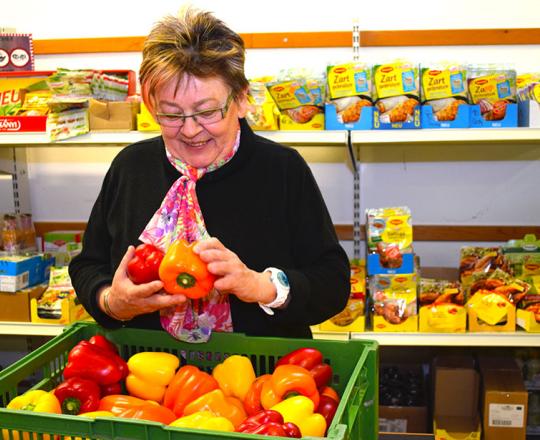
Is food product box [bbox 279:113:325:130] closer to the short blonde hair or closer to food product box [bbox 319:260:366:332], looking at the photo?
food product box [bbox 319:260:366:332]

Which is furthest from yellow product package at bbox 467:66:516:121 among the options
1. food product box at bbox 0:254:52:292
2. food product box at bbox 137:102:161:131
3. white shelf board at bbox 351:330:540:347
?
food product box at bbox 0:254:52:292

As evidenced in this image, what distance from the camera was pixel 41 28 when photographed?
3.26 meters

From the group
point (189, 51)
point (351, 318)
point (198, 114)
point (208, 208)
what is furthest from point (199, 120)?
point (351, 318)

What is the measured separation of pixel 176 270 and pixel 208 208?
0.34 metres

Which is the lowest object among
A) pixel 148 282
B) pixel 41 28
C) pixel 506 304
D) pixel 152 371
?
pixel 506 304

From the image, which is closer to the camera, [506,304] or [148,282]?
[148,282]

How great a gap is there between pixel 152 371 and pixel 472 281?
168 cm

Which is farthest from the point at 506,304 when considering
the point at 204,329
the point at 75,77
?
the point at 75,77

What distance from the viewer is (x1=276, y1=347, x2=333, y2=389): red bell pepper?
4.12 feet

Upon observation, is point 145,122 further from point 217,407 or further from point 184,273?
point 217,407

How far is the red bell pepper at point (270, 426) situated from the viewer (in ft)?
3.34

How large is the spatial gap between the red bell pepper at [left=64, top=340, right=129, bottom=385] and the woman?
89mm

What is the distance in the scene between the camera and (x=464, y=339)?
2467 millimetres

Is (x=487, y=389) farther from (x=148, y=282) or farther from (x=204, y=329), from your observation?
(x=148, y=282)
